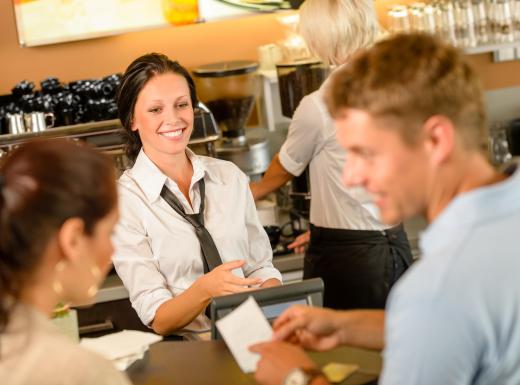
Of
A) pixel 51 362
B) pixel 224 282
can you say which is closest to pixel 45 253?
pixel 51 362

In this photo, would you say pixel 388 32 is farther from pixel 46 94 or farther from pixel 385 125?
pixel 385 125

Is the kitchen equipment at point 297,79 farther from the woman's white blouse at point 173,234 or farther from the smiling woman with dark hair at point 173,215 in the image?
the woman's white blouse at point 173,234

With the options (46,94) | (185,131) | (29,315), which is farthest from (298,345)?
(46,94)

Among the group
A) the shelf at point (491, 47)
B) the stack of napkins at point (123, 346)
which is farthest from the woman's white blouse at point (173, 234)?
the shelf at point (491, 47)

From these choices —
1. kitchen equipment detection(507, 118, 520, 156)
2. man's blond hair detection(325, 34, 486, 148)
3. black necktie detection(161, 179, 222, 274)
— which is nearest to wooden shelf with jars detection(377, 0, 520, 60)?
kitchen equipment detection(507, 118, 520, 156)

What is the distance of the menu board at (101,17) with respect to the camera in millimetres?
4785

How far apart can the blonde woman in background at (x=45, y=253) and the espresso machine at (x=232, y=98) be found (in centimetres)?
290

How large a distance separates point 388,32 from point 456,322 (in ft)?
11.5

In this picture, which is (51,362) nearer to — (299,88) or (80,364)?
(80,364)

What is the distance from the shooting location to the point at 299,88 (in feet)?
15.2

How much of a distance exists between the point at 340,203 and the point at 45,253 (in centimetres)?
191

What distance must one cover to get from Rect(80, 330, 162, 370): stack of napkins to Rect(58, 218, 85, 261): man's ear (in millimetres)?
765

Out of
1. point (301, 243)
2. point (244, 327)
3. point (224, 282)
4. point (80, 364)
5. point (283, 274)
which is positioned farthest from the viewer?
point (283, 274)

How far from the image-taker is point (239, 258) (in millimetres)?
3248
